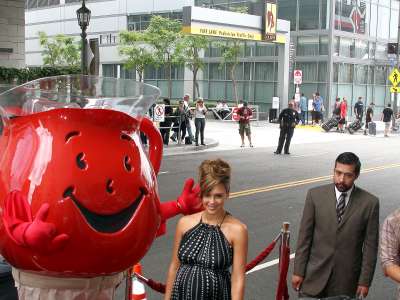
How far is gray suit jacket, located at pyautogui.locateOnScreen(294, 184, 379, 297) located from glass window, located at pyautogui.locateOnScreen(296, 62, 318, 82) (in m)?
37.0

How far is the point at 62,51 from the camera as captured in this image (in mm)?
51281

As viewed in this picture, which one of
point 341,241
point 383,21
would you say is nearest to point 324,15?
point 383,21

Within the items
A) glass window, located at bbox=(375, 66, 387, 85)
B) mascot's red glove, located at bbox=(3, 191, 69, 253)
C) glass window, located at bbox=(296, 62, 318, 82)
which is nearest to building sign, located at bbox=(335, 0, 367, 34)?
glass window, located at bbox=(296, 62, 318, 82)

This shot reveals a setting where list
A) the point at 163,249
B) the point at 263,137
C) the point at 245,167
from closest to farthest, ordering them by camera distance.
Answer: the point at 163,249
the point at 245,167
the point at 263,137

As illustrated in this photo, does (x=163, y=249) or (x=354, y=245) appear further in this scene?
(x=163, y=249)

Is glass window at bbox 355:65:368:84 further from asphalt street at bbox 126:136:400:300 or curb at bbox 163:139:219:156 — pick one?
curb at bbox 163:139:219:156

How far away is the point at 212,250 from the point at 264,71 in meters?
40.6

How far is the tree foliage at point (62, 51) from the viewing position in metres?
50.2

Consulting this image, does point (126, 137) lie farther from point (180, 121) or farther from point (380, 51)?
point (380, 51)

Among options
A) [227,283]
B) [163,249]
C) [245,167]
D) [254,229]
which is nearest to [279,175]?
[245,167]

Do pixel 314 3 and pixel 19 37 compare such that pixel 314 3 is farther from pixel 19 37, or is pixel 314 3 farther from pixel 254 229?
pixel 254 229

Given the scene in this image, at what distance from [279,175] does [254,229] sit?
6417mm

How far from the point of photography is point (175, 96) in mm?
50531

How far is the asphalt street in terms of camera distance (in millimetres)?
7445
